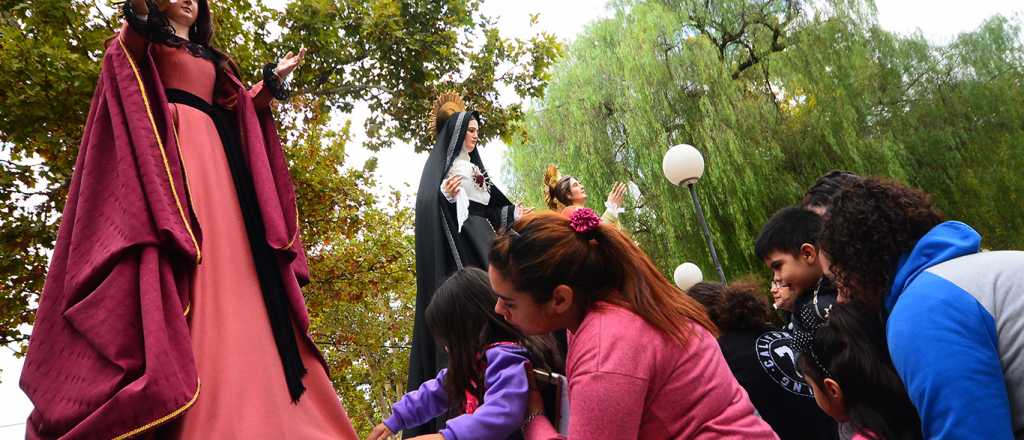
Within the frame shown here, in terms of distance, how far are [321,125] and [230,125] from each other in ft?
18.6

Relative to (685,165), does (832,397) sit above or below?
below

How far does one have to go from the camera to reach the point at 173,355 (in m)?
2.35

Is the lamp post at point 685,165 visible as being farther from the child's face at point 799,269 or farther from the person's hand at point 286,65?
the person's hand at point 286,65

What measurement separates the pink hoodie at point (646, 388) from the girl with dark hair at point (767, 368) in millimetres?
1043

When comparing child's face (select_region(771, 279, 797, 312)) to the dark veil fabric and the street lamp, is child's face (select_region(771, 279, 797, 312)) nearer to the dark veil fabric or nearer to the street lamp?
the dark veil fabric

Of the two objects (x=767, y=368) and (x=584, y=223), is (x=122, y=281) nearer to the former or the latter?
(x=584, y=223)

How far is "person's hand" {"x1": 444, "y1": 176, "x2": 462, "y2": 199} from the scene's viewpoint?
4.12 meters

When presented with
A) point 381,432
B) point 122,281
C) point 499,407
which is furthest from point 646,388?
point 122,281

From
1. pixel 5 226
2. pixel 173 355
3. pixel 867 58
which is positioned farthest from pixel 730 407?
pixel 867 58

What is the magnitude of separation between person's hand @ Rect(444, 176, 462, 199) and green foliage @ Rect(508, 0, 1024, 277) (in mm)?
6762

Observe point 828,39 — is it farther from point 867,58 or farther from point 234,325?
point 234,325

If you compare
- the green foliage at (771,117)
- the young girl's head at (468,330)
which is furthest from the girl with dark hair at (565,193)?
the green foliage at (771,117)

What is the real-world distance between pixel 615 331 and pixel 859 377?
2.35 ft

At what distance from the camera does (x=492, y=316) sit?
2623 mm
